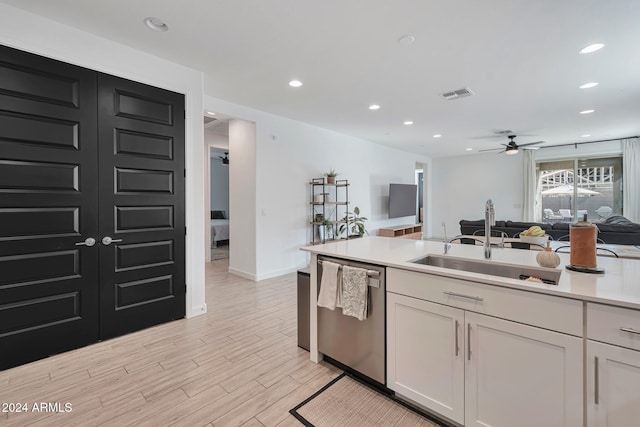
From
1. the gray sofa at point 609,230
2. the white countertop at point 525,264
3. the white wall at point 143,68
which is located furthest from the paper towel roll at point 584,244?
the gray sofa at point 609,230

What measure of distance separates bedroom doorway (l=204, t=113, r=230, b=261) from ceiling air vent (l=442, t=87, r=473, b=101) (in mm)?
3299

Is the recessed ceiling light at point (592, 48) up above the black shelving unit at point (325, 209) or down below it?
above

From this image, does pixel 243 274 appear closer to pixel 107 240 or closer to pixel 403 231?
pixel 107 240

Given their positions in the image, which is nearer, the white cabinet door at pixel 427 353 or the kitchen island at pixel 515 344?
the kitchen island at pixel 515 344

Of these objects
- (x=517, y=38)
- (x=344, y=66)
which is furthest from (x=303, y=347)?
(x=517, y=38)

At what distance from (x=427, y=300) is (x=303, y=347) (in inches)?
53.6

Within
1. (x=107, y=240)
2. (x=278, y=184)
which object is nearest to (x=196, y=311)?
(x=107, y=240)

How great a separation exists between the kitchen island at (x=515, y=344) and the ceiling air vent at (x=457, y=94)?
2.68 metres

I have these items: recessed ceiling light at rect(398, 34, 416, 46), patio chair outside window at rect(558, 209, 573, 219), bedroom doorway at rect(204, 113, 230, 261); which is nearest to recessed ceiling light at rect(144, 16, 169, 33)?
bedroom doorway at rect(204, 113, 230, 261)

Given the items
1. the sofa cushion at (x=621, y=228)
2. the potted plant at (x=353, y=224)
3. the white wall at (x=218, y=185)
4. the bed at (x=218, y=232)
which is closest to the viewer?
the sofa cushion at (x=621, y=228)

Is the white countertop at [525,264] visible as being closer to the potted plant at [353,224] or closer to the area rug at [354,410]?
the area rug at [354,410]

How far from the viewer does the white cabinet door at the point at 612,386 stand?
110cm

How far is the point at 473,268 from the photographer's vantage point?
1922 millimetres

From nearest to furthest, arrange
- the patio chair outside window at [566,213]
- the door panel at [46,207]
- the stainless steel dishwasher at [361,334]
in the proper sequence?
the stainless steel dishwasher at [361,334] < the door panel at [46,207] < the patio chair outside window at [566,213]
